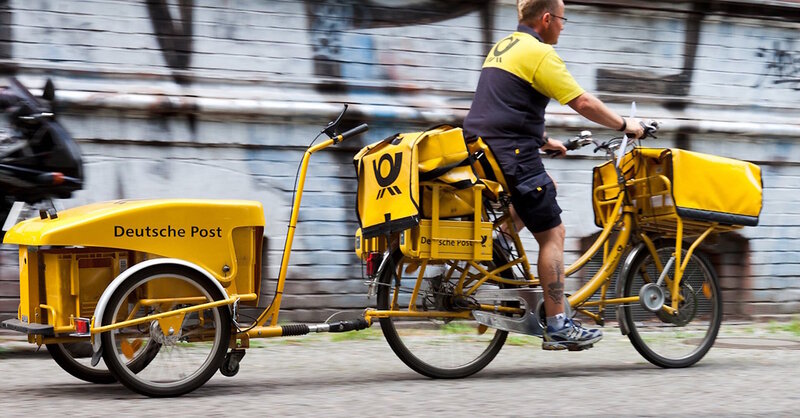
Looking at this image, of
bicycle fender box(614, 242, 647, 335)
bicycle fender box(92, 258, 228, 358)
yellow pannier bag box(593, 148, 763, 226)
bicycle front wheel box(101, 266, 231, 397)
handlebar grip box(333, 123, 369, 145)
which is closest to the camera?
bicycle fender box(92, 258, 228, 358)

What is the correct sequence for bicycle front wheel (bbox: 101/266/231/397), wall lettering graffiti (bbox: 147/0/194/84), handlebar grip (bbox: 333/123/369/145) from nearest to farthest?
bicycle front wheel (bbox: 101/266/231/397) < handlebar grip (bbox: 333/123/369/145) < wall lettering graffiti (bbox: 147/0/194/84)

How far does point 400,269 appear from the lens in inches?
239

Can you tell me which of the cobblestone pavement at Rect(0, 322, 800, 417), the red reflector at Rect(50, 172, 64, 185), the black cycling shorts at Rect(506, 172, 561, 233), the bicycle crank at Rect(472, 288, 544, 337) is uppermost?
the red reflector at Rect(50, 172, 64, 185)

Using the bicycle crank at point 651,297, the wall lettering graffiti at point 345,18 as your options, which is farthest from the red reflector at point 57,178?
the wall lettering graffiti at point 345,18

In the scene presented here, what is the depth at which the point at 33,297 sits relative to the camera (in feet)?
17.3

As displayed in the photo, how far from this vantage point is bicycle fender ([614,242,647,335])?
651cm

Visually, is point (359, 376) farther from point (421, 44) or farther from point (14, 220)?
point (421, 44)

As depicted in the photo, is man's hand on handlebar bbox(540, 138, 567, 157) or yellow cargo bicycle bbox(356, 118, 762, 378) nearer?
yellow cargo bicycle bbox(356, 118, 762, 378)

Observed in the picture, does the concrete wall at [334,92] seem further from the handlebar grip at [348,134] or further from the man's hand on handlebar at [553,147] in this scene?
the handlebar grip at [348,134]

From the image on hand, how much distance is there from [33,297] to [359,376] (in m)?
1.89

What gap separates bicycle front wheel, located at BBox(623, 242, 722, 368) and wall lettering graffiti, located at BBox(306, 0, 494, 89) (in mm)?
3363

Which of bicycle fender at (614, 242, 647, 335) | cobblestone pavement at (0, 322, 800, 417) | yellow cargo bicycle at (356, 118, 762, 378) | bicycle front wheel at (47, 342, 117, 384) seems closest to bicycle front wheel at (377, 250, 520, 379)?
yellow cargo bicycle at (356, 118, 762, 378)

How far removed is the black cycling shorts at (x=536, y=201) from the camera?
594cm

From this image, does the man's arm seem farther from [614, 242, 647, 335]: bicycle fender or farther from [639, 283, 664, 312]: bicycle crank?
[639, 283, 664, 312]: bicycle crank
